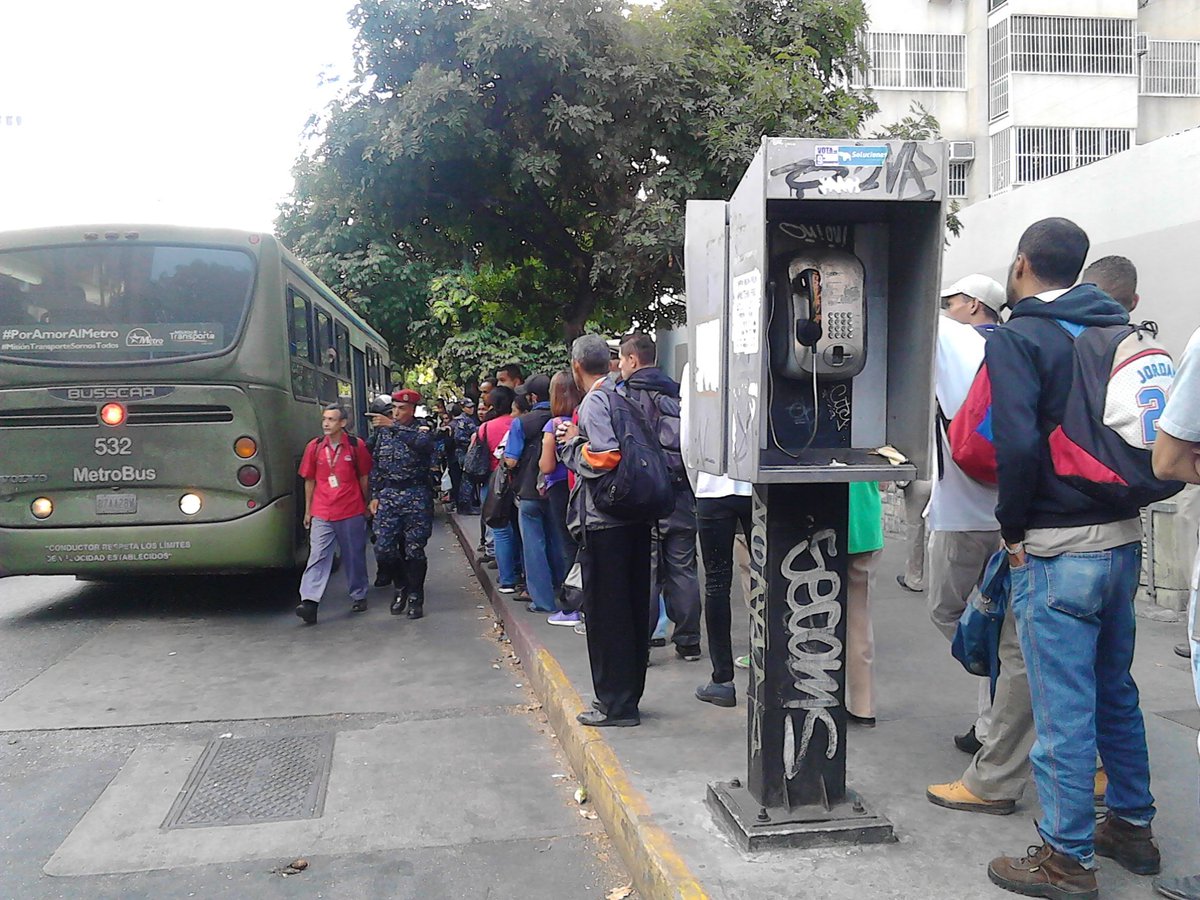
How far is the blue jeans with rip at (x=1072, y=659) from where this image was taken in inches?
111

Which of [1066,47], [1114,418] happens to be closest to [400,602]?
[1114,418]

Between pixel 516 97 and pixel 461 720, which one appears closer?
pixel 461 720

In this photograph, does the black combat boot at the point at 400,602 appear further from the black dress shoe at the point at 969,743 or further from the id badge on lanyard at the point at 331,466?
the black dress shoe at the point at 969,743

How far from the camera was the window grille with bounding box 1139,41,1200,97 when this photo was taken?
70.5ft

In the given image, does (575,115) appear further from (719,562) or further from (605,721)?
(605,721)

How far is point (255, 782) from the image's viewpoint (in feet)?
14.9

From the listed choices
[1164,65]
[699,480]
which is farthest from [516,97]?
[1164,65]

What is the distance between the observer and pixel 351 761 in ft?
15.7

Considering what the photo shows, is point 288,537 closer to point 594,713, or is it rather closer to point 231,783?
point 231,783

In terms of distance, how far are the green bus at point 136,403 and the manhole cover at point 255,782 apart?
3058 millimetres

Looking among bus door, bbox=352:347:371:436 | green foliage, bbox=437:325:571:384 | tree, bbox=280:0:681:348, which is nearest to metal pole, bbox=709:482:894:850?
tree, bbox=280:0:681:348

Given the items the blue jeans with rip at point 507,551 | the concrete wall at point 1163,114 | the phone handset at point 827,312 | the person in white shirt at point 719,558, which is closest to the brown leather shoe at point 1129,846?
the phone handset at point 827,312

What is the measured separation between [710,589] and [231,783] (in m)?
2.43

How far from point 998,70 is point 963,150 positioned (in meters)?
1.79
